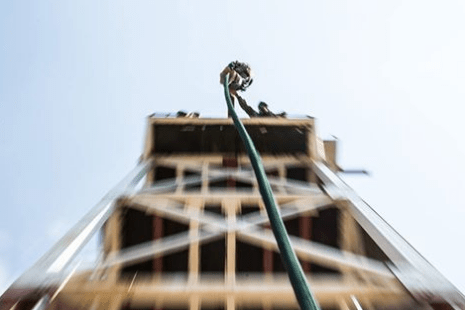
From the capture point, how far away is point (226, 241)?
15.5 ft

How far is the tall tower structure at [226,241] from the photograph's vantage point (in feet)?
11.6

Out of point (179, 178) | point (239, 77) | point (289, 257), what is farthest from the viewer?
point (239, 77)

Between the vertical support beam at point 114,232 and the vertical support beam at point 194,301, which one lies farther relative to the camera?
the vertical support beam at point 114,232

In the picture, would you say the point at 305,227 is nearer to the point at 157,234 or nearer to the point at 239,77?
the point at 157,234

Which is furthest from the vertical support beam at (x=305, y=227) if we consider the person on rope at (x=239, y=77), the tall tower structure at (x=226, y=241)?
the person on rope at (x=239, y=77)

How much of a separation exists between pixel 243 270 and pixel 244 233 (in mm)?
1238

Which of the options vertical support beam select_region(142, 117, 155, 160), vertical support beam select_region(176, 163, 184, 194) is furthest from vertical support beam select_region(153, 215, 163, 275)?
vertical support beam select_region(142, 117, 155, 160)

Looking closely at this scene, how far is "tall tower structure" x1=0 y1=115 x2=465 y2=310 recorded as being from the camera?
3543 millimetres

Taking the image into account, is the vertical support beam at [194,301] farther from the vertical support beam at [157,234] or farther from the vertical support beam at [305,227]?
the vertical support beam at [305,227]

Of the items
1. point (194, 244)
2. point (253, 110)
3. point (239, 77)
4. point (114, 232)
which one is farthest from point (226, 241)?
point (253, 110)

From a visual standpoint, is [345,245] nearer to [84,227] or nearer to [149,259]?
[149,259]

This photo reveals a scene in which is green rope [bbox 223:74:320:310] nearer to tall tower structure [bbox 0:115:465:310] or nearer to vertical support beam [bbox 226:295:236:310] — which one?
vertical support beam [bbox 226:295:236:310]

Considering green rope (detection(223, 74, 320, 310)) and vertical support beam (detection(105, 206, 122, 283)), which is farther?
vertical support beam (detection(105, 206, 122, 283))

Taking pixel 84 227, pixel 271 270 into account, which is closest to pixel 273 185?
pixel 271 270
